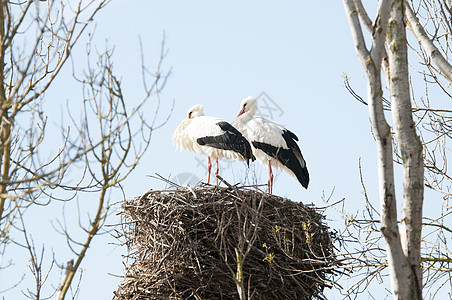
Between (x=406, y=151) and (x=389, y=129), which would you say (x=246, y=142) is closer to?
(x=406, y=151)

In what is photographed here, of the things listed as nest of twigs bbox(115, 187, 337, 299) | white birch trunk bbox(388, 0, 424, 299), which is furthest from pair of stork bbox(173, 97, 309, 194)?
white birch trunk bbox(388, 0, 424, 299)

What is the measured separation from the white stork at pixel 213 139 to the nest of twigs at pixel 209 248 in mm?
2337

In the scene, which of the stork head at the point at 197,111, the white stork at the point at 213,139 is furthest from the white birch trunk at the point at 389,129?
the stork head at the point at 197,111

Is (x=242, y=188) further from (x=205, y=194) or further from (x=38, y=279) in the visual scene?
(x=38, y=279)

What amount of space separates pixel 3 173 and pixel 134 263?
8.68 ft

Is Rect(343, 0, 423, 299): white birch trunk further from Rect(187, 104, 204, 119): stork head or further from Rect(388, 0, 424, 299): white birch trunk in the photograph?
Rect(187, 104, 204, 119): stork head

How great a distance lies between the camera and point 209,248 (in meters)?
6.68

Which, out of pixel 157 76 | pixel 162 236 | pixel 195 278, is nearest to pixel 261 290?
pixel 195 278


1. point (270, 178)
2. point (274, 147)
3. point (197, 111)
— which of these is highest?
point (197, 111)

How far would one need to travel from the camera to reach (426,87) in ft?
23.1

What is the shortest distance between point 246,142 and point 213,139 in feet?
1.58

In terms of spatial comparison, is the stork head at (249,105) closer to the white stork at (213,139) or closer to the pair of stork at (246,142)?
the pair of stork at (246,142)

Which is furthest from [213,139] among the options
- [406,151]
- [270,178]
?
[406,151]

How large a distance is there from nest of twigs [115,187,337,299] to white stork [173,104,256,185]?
2337 mm
